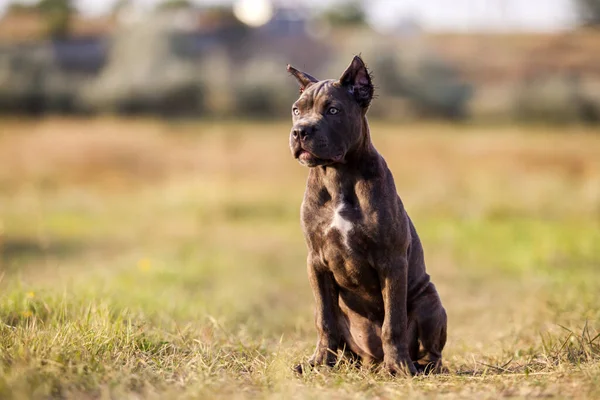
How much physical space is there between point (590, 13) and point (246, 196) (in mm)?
14624

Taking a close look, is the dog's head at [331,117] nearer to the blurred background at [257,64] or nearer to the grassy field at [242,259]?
the grassy field at [242,259]

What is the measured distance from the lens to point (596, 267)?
12.0 meters

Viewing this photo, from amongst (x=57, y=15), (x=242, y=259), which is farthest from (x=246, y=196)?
(x=57, y=15)

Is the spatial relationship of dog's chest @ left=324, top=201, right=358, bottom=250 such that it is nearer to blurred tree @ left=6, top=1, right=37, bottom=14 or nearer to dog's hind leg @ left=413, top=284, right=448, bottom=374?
dog's hind leg @ left=413, top=284, right=448, bottom=374

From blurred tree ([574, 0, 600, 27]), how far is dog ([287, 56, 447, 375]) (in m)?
23.7

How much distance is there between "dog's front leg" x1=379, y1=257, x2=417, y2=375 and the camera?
16.9 feet

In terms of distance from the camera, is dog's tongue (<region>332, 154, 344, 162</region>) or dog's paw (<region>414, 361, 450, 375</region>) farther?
dog's paw (<region>414, 361, 450, 375</region>)

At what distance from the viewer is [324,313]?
18.0ft

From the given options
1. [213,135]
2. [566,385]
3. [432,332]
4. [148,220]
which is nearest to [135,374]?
[432,332]

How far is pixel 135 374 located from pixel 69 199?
51.0 ft

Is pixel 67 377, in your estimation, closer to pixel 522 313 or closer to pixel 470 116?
pixel 522 313

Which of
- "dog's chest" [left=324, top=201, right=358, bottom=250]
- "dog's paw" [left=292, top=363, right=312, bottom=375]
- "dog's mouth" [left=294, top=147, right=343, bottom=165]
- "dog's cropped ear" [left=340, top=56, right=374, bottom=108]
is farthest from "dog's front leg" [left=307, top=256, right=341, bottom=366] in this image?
"dog's cropped ear" [left=340, top=56, right=374, bottom=108]

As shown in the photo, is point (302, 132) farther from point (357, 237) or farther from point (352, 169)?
point (357, 237)

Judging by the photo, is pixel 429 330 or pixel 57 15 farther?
pixel 57 15
